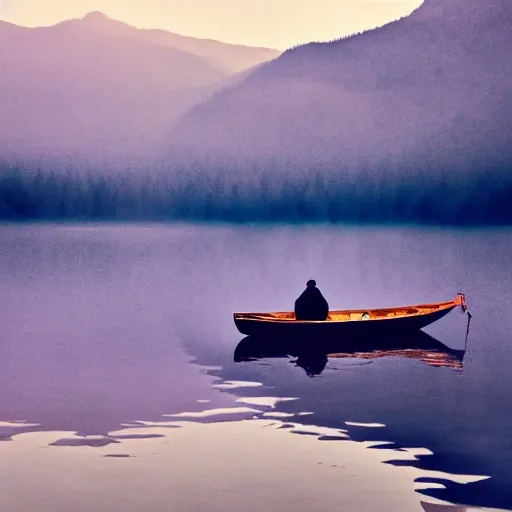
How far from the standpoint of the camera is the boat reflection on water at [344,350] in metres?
21.6

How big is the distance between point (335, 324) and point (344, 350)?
77cm

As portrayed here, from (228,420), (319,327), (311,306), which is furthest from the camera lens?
(311,306)

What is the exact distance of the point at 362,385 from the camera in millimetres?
18297

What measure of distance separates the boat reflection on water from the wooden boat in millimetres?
259

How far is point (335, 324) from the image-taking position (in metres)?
22.2

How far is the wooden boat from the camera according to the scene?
874 inches

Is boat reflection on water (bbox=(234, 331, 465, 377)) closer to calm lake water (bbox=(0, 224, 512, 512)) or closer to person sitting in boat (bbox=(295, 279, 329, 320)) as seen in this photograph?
calm lake water (bbox=(0, 224, 512, 512))

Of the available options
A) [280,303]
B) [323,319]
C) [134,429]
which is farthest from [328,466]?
[280,303]

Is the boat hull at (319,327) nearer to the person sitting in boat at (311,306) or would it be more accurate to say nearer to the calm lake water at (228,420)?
the person sitting in boat at (311,306)

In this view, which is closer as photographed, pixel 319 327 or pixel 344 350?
pixel 319 327

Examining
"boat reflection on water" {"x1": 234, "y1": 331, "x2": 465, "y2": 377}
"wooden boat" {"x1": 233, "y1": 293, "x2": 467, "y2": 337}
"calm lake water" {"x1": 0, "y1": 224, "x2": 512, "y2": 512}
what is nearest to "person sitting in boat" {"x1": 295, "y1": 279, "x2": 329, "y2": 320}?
"wooden boat" {"x1": 233, "y1": 293, "x2": 467, "y2": 337}

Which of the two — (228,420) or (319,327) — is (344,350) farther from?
(228,420)

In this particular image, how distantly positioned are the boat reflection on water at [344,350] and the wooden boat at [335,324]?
0.85 ft

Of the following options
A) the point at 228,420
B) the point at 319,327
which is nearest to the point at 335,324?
the point at 319,327
